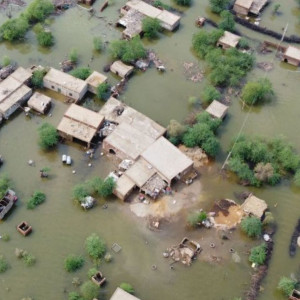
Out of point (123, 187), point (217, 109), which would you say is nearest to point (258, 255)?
point (123, 187)

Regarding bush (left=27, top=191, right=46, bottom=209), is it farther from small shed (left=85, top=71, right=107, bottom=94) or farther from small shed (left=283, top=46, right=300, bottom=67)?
small shed (left=283, top=46, right=300, bottom=67)

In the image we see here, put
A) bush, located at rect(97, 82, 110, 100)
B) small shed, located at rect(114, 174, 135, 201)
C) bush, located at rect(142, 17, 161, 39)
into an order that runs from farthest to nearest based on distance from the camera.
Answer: bush, located at rect(142, 17, 161, 39), bush, located at rect(97, 82, 110, 100), small shed, located at rect(114, 174, 135, 201)

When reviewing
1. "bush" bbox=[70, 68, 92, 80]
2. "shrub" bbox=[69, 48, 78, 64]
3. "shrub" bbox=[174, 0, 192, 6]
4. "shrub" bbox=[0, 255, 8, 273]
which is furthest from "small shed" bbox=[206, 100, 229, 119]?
"shrub" bbox=[0, 255, 8, 273]

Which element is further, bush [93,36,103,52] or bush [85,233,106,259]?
bush [93,36,103,52]

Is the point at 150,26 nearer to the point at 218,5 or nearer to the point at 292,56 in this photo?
the point at 218,5

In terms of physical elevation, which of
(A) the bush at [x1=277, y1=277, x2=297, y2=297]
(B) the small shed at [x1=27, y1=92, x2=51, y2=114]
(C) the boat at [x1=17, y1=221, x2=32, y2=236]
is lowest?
(C) the boat at [x1=17, y1=221, x2=32, y2=236]

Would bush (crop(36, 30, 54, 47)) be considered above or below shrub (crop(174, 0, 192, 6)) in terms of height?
below

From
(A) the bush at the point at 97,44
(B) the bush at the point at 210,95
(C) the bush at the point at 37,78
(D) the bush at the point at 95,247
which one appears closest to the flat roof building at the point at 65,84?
(C) the bush at the point at 37,78
